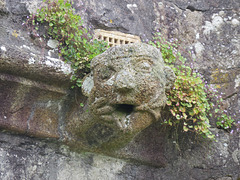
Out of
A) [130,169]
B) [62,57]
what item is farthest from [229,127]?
[62,57]

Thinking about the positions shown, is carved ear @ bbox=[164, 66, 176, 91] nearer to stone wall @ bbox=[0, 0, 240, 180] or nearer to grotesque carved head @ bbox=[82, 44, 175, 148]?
grotesque carved head @ bbox=[82, 44, 175, 148]

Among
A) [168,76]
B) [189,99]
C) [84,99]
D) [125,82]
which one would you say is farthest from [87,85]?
Answer: [189,99]

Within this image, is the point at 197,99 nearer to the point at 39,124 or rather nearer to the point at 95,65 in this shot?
the point at 95,65

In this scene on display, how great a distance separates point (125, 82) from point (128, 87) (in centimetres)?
3

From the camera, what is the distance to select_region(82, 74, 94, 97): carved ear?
1.94 meters

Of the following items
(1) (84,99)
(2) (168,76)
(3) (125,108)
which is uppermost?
(2) (168,76)

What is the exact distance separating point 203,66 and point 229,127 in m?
0.45

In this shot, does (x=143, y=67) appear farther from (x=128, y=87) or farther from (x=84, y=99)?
(x=84, y=99)

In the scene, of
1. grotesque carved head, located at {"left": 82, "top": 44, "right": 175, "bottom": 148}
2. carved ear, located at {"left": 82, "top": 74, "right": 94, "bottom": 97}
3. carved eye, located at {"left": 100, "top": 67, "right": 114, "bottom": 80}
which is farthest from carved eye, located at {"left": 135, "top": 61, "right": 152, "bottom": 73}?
carved ear, located at {"left": 82, "top": 74, "right": 94, "bottom": 97}

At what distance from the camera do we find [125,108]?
188cm

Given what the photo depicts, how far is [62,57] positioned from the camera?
208 centimetres

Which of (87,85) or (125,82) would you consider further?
(87,85)

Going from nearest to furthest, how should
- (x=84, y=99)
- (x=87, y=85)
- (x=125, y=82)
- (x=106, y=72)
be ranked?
(x=125, y=82), (x=106, y=72), (x=87, y=85), (x=84, y=99)

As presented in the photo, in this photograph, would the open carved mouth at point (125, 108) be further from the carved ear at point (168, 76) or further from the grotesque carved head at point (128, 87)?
the carved ear at point (168, 76)
